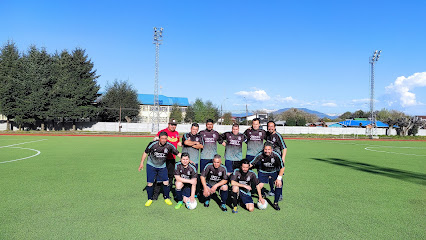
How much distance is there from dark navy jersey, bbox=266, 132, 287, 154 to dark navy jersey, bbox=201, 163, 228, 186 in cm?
209

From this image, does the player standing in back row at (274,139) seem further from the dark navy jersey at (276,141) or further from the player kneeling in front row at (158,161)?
the player kneeling in front row at (158,161)

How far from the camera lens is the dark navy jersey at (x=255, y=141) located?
8055 mm

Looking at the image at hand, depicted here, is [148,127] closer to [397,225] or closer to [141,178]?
[141,178]

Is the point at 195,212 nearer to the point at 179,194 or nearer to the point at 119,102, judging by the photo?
the point at 179,194

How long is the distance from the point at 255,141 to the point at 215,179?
197 centimetres

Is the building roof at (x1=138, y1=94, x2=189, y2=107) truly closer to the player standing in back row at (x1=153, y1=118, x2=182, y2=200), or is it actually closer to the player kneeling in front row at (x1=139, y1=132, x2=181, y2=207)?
the player standing in back row at (x1=153, y1=118, x2=182, y2=200)

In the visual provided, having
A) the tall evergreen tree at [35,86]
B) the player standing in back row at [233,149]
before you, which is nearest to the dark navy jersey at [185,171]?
the player standing in back row at [233,149]

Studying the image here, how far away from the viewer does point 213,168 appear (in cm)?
672

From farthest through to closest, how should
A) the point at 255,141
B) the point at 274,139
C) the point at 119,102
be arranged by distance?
the point at 119,102, the point at 274,139, the point at 255,141

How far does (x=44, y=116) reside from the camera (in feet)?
139

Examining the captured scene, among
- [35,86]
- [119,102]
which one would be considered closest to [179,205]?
[35,86]

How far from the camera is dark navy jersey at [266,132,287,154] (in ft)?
26.3

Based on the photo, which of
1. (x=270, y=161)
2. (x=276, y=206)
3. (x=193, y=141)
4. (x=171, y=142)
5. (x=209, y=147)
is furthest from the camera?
(x=171, y=142)

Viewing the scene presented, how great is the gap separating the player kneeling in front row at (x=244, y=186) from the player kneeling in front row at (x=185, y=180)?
38.6 inches
